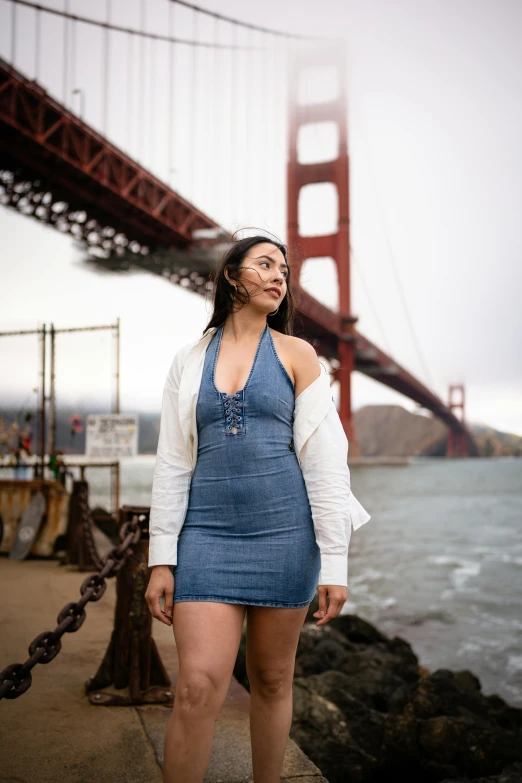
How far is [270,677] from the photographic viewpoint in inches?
54.5

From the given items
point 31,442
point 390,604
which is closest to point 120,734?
point 31,442

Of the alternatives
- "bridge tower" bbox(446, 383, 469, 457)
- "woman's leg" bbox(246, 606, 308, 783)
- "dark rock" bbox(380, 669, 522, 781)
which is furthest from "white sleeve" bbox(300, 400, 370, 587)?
"bridge tower" bbox(446, 383, 469, 457)

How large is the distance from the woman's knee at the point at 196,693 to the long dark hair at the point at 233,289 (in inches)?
28.0

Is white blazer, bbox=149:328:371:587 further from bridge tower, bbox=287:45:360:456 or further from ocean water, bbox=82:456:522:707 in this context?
bridge tower, bbox=287:45:360:456

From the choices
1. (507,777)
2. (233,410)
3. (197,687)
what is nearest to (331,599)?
(197,687)

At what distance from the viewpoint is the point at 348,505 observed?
1383 mm

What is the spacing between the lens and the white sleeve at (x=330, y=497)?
1.35m

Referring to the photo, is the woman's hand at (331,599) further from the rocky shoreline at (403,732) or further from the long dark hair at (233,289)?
the rocky shoreline at (403,732)

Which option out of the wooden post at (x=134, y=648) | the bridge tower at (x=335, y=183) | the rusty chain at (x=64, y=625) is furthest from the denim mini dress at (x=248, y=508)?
the bridge tower at (x=335, y=183)

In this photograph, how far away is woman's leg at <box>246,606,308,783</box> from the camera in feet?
4.47

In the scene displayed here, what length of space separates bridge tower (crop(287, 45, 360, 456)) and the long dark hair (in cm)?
2145

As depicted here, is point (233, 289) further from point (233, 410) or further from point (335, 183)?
point (335, 183)

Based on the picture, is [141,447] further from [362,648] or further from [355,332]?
[355,332]

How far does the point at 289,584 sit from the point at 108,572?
73cm
